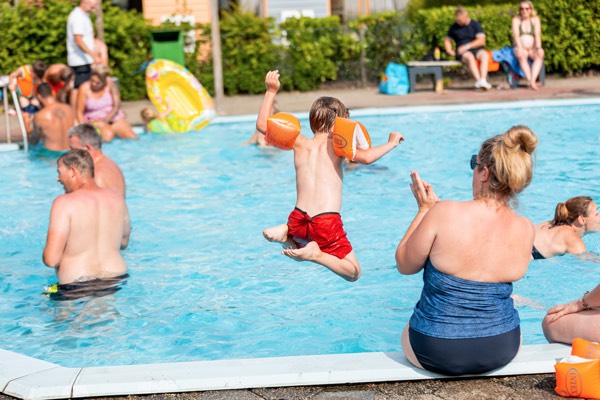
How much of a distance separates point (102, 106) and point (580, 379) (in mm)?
9605

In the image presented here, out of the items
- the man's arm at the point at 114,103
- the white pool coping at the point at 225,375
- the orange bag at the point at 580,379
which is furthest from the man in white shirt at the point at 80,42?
the orange bag at the point at 580,379

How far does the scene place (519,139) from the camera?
147 inches

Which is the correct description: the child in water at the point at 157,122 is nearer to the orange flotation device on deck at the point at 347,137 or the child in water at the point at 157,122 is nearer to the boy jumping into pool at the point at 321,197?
the boy jumping into pool at the point at 321,197

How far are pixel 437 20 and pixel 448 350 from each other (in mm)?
12869

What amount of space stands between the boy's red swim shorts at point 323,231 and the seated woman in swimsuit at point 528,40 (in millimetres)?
10231

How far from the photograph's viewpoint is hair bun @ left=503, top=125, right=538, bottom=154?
3.71m

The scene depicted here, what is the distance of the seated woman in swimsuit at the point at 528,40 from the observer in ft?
48.8

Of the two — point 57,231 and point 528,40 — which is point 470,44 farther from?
point 57,231

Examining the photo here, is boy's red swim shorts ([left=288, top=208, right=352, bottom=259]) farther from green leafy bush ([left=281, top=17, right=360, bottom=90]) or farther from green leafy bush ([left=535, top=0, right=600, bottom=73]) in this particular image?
green leafy bush ([left=535, top=0, right=600, bottom=73])

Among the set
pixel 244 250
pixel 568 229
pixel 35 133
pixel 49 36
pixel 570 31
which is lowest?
pixel 244 250

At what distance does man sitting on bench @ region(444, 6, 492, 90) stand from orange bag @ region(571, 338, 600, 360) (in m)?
11.5

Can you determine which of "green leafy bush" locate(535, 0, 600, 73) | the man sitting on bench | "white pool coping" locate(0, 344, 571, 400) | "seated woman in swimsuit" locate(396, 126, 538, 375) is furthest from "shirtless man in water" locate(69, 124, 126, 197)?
"green leafy bush" locate(535, 0, 600, 73)

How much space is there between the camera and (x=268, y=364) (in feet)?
13.4

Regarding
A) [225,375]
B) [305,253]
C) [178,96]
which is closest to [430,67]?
[178,96]
